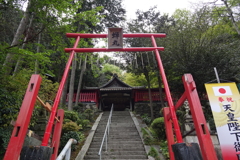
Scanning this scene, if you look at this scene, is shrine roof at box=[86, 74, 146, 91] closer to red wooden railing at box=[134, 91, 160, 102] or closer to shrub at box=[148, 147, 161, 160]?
red wooden railing at box=[134, 91, 160, 102]

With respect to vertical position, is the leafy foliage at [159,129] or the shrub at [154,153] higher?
the leafy foliage at [159,129]

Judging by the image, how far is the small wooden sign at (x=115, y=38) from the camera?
4.16 metres

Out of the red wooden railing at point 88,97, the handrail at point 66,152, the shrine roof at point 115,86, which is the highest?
the shrine roof at point 115,86

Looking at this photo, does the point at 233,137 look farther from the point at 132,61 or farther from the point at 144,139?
the point at 132,61

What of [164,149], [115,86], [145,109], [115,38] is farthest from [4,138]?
[115,86]

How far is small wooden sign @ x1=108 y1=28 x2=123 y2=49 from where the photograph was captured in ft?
13.7

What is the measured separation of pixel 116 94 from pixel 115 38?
12722mm

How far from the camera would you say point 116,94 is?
656 inches

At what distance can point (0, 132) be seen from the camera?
427cm

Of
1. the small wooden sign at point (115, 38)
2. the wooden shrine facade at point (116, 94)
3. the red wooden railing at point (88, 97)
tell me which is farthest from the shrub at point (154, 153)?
the red wooden railing at point (88, 97)

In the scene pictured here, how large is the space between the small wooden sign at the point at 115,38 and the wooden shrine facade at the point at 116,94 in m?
11.4

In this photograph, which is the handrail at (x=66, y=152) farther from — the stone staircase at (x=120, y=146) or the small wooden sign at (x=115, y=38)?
the stone staircase at (x=120, y=146)

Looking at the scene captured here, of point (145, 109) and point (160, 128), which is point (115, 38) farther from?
point (145, 109)

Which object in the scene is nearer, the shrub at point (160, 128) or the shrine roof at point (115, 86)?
the shrub at point (160, 128)
